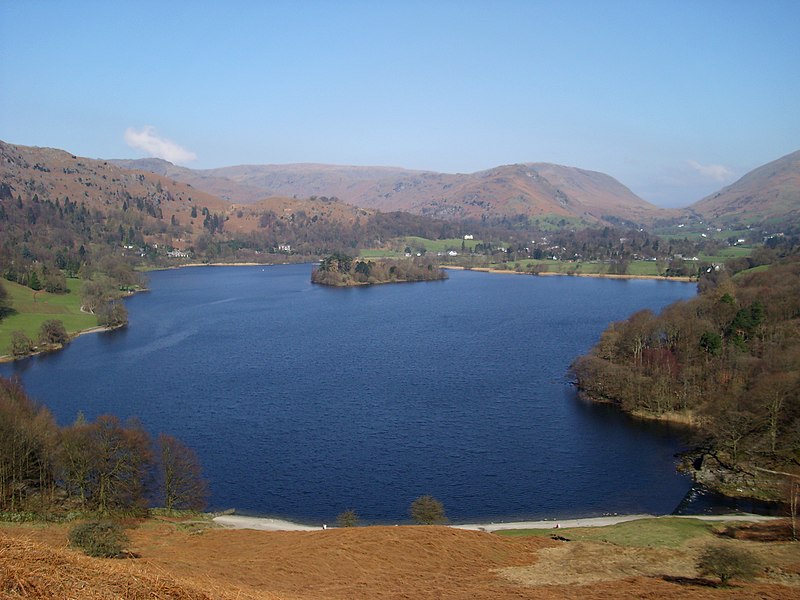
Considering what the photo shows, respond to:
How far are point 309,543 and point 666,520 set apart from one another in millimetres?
15313

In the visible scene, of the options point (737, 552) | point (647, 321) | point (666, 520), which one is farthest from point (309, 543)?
point (647, 321)

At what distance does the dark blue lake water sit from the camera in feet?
115

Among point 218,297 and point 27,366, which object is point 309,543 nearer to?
point 27,366

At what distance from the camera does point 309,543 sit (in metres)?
22.1

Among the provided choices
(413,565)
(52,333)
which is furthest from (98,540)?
(52,333)

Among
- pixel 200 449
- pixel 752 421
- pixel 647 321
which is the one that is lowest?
pixel 200 449

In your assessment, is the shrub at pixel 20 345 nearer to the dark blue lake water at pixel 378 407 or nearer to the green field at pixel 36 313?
the green field at pixel 36 313

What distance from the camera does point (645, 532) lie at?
84.3 ft

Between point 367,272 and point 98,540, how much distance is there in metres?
123

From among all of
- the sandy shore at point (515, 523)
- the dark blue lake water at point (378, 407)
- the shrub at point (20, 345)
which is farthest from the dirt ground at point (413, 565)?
the shrub at point (20, 345)

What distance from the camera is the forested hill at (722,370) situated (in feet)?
125

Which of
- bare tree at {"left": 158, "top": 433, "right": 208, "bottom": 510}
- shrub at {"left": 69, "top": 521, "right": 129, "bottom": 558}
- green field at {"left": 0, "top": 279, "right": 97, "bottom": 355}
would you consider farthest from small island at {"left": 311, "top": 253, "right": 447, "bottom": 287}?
shrub at {"left": 69, "top": 521, "right": 129, "bottom": 558}

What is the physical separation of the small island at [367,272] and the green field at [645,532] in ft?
356

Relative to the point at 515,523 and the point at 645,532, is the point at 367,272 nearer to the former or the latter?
the point at 515,523
